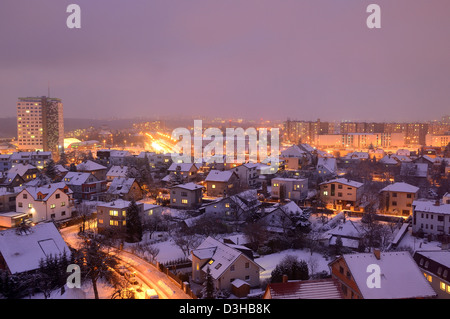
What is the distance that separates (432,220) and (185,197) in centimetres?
695

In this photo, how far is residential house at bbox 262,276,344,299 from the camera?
12.3 ft

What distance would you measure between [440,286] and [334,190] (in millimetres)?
6923

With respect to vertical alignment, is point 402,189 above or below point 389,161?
below

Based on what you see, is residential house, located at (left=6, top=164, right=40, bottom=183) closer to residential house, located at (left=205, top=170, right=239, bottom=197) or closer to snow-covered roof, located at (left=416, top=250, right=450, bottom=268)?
residential house, located at (left=205, top=170, right=239, bottom=197)

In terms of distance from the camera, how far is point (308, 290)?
3.87m

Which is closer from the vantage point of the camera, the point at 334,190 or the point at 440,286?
the point at 440,286

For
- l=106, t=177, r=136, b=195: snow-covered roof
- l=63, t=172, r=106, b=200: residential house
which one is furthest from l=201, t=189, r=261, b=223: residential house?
l=63, t=172, r=106, b=200: residential house

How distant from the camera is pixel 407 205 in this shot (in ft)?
36.9

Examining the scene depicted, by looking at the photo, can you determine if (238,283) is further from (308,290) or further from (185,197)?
(185,197)

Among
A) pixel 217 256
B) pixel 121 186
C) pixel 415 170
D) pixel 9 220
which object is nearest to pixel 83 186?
pixel 121 186

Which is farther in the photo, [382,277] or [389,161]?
[389,161]

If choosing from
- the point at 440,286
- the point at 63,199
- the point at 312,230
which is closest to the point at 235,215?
the point at 312,230
